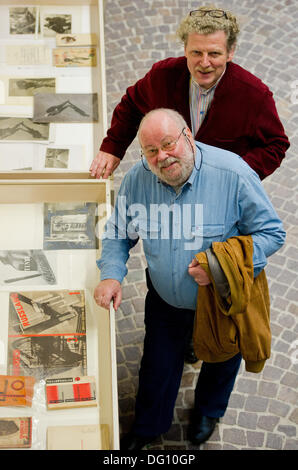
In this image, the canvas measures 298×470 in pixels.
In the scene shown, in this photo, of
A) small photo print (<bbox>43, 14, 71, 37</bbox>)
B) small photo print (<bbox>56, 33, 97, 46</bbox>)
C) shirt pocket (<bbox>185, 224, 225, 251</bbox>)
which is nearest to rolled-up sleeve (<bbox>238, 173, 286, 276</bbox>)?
shirt pocket (<bbox>185, 224, 225, 251</bbox>)

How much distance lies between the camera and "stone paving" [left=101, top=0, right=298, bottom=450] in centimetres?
317

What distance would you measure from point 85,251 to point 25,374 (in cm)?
71

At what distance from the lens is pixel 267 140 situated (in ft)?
8.66

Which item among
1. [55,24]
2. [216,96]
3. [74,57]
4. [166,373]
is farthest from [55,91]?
[166,373]

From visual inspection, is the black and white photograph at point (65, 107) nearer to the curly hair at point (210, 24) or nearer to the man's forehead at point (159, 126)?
the curly hair at point (210, 24)

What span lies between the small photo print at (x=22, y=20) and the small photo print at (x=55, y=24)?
0.09 meters

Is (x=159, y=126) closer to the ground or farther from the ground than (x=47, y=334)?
farther from the ground

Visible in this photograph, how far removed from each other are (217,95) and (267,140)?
347mm

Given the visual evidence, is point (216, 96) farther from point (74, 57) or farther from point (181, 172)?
point (74, 57)

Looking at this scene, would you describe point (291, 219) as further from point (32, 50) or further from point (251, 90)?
point (32, 50)

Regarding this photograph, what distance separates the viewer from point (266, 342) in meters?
2.36

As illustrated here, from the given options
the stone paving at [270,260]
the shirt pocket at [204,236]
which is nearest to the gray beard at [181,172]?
the shirt pocket at [204,236]

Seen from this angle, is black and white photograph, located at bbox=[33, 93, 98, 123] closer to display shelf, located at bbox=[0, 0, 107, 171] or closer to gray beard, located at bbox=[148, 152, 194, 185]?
display shelf, located at bbox=[0, 0, 107, 171]

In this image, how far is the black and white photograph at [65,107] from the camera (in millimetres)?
3252
